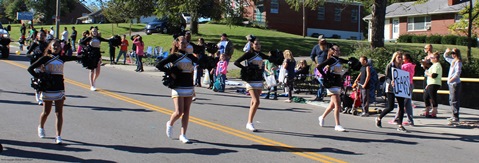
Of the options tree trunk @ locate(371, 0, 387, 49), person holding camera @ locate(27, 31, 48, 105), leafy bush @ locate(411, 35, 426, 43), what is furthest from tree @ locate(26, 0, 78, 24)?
person holding camera @ locate(27, 31, 48, 105)

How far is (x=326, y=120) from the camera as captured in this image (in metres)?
11.4

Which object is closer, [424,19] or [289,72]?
[289,72]

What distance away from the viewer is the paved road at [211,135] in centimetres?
758

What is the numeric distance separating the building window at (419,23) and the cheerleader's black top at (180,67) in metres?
43.6

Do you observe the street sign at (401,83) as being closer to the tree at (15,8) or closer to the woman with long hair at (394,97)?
the woman with long hair at (394,97)

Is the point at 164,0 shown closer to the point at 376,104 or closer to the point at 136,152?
the point at 376,104

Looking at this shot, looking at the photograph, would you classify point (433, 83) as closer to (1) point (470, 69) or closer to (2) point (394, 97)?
(2) point (394, 97)

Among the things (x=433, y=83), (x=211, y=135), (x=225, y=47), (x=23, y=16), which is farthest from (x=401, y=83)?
(x=23, y=16)

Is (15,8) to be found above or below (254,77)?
above

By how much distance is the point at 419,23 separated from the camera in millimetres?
48219

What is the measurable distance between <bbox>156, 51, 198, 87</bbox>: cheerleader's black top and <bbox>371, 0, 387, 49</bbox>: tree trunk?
1384 centimetres

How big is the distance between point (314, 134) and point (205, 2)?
2144 centimetres

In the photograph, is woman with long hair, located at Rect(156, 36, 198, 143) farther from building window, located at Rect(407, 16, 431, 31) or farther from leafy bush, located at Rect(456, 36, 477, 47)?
building window, located at Rect(407, 16, 431, 31)

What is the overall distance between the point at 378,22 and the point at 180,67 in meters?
14.4
